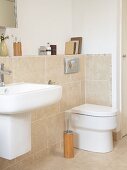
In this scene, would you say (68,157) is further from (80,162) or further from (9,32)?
(9,32)

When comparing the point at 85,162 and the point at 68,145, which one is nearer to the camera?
the point at 85,162

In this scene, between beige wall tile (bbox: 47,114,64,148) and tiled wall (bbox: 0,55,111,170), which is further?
beige wall tile (bbox: 47,114,64,148)

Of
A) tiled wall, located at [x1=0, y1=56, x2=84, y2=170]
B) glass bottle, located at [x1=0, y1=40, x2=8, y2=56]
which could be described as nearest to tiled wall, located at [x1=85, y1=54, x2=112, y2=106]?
tiled wall, located at [x1=0, y1=56, x2=84, y2=170]

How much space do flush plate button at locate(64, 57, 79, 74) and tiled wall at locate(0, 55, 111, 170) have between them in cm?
5

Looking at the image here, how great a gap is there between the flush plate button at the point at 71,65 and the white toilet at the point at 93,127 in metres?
0.43

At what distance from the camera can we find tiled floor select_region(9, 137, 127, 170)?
2453 millimetres

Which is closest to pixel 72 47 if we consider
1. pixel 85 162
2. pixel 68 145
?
pixel 68 145

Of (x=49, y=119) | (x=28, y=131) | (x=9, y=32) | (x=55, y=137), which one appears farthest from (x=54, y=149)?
(x=9, y=32)

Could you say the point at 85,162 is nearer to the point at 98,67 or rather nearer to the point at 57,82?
the point at 57,82

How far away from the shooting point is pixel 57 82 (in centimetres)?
279

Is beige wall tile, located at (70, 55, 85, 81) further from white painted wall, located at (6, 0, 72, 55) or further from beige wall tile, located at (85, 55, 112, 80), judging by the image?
white painted wall, located at (6, 0, 72, 55)

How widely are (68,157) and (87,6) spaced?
5.76 feet

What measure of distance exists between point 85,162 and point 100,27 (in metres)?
1.53

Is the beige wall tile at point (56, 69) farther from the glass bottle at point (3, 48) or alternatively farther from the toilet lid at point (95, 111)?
the glass bottle at point (3, 48)
